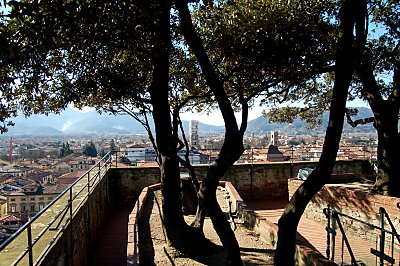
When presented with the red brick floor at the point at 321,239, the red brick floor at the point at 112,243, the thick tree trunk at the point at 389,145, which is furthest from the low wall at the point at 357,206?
the red brick floor at the point at 112,243

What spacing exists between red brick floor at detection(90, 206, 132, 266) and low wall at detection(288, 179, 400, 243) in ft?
16.0

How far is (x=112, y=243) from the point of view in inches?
316

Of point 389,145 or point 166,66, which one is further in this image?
point 389,145

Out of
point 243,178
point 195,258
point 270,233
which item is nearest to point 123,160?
point 243,178

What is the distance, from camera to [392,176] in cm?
855

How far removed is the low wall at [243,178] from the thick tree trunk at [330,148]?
7.64m

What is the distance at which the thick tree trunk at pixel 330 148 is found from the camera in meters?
4.45

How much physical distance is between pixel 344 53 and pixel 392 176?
5.33m

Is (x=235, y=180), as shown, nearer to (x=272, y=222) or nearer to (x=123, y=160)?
(x=272, y=222)

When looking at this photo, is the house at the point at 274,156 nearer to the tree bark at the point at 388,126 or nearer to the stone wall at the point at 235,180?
the stone wall at the point at 235,180

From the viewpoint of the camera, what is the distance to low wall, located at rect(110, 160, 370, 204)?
11.9 meters

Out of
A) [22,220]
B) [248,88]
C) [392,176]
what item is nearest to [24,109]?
[22,220]

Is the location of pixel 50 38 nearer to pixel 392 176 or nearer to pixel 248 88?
pixel 248 88

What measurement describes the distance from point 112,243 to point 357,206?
18.8 feet
